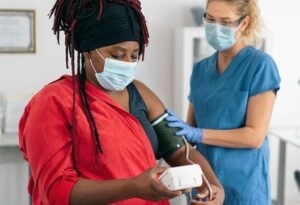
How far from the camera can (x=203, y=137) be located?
5.41ft

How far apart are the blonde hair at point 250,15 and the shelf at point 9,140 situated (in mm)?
1542

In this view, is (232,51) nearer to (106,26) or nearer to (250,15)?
(250,15)

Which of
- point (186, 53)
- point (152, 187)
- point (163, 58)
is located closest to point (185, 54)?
point (186, 53)

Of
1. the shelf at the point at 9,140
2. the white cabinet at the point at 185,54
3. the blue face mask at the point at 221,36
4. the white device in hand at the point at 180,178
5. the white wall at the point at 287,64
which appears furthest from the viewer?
the white wall at the point at 287,64

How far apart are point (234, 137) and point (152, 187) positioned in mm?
806

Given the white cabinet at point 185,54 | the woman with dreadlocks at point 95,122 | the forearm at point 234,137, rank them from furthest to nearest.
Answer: the white cabinet at point 185,54, the forearm at point 234,137, the woman with dreadlocks at point 95,122

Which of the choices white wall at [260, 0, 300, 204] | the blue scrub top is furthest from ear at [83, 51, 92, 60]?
white wall at [260, 0, 300, 204]

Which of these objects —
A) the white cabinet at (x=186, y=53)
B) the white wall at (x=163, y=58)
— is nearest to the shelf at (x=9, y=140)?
the white wall at (x=163, y=58)

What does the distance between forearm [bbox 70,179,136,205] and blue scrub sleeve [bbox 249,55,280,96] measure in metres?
0.86

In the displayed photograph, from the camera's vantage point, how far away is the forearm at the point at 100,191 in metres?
0.95

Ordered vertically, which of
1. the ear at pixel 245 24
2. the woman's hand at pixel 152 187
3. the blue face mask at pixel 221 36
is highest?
the ear at pixel 245 24

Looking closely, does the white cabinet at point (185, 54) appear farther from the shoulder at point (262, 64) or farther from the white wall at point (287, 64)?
the shoulder at point (262, 64)

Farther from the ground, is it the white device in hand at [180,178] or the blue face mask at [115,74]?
the blue face mask at [115,74]

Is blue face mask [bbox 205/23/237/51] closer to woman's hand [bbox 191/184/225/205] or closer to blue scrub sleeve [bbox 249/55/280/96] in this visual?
blue scrub sleeve [bbox 249/55/280/96]
